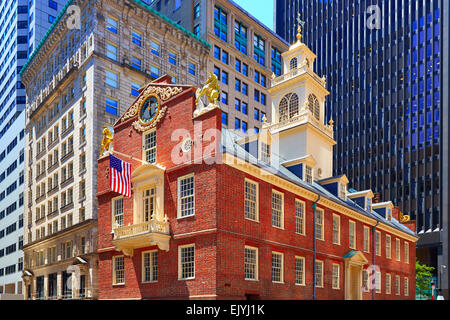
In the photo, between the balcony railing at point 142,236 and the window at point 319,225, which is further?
the window at point 319,225

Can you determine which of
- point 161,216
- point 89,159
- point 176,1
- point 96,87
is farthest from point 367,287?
point 176,1

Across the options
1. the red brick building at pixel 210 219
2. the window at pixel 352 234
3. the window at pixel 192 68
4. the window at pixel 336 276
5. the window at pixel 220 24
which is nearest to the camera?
the red brick building at pixel 210 219

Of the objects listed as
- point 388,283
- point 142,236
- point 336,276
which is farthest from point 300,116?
A: point 142,236

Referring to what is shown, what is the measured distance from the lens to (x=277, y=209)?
108 ft

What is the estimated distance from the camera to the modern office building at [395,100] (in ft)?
328

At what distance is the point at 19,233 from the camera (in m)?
80.8

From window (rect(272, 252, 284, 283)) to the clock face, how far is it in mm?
11742

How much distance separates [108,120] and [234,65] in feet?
98.2

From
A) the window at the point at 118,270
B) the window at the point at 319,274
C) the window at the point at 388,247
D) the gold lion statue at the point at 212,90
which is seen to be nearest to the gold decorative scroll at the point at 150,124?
the gold lion statue at the point at 212,90

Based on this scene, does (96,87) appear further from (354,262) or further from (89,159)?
(354,262)

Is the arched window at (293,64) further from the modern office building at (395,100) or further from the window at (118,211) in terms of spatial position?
the modern office building at (395,100)

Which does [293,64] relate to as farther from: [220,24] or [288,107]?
[220,24]

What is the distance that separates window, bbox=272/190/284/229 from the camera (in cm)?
3277

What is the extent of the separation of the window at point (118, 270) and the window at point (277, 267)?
384 inches
